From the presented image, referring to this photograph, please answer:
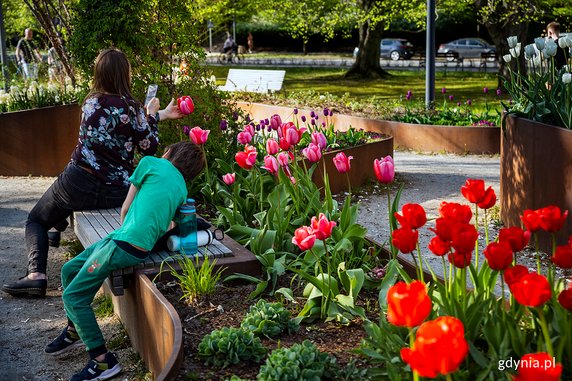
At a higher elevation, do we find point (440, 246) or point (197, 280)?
point (440, 246)

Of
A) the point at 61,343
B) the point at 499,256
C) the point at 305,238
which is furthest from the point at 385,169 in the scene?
the point at 61,343

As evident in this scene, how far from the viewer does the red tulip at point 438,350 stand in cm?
230

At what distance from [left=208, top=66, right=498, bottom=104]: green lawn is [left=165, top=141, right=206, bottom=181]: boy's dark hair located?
16542 mm

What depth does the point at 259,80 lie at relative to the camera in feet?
63.8

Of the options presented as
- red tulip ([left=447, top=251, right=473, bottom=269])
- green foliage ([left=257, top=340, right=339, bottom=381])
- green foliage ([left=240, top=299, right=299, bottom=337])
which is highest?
red tulip ([left=447, top=251, right=473, bottom=269])

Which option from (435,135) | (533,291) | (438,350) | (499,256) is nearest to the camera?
(438,350)

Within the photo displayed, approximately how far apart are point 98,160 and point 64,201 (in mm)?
401

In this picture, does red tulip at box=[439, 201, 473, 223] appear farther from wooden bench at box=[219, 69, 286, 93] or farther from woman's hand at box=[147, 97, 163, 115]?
wooden bench at box=[219, 69, 286, 93]

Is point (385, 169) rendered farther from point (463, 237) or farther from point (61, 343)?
point (61, 343)

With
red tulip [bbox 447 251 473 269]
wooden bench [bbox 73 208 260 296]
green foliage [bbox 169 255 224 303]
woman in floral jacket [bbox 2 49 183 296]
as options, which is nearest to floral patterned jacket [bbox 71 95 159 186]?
woman in floral jacket [bbox 2 49 183 296]

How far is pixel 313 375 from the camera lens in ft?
12.1

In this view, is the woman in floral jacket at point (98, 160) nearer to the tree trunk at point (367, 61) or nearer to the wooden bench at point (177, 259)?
the wooden bench at point (177, 259)

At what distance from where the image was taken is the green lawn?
23794 millimetres

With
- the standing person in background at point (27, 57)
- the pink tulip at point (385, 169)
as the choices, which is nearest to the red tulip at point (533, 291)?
the pink tulip at point (385, 169)
